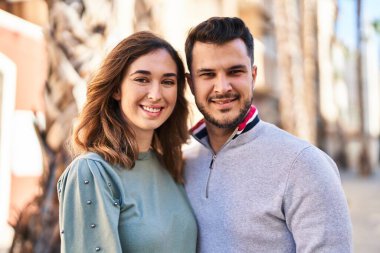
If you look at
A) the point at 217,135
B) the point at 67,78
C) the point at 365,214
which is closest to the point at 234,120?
the point at 217,135

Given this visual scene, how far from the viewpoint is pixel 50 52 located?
3.81m

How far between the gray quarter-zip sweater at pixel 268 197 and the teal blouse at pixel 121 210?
0.16 meters

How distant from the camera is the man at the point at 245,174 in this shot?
2186mm

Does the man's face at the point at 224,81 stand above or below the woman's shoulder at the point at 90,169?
above

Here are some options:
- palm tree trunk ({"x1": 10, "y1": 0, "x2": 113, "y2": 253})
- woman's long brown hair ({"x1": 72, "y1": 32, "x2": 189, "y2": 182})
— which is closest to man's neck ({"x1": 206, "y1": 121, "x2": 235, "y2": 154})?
woman's long brown hair ({"x1": 72, "y1": 32, "x2": 189, "y2": 182})

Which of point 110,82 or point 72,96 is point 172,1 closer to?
point 72,96

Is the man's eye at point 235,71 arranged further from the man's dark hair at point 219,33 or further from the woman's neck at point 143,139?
the woman's neck at point 143,139

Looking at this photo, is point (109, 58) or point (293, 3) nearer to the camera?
point (109, 58)

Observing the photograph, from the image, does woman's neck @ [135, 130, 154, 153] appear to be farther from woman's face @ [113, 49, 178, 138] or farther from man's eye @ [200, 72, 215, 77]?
man's eye @ [200, 72, 215, 77]

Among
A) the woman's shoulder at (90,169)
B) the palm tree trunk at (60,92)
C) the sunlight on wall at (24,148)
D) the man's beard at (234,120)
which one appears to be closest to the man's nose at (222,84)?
the man's beard at (234,120)

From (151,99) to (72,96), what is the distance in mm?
1344

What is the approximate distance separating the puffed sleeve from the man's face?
2.36 feet

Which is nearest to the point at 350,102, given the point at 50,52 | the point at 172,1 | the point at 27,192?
the point at 172,1

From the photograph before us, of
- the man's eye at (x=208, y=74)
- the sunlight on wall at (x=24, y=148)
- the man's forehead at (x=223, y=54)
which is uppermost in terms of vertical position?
the man's forehead at (x=223, y=54)
